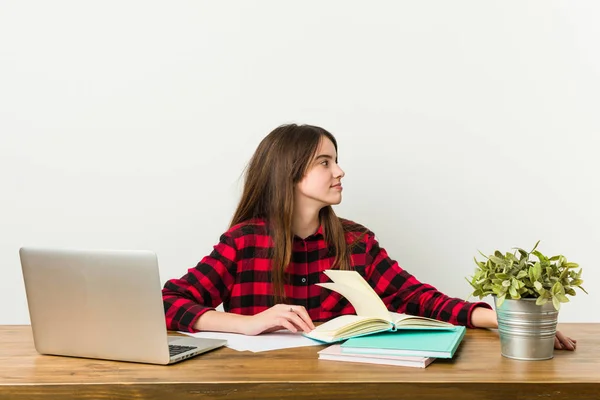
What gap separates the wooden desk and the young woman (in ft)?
2.48

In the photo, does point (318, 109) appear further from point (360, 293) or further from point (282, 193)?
point (360, 293)

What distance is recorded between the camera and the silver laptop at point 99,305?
1333mm

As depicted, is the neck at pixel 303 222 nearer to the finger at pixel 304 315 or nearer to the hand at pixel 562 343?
the finger at pixel 304 315

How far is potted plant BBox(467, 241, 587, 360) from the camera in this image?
1322 mm

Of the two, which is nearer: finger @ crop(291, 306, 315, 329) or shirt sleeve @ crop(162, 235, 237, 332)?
finger @ crop(291, 306, 315, 329)

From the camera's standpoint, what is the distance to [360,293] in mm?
1609

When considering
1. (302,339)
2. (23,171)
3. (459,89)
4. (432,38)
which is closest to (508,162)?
(459,89)

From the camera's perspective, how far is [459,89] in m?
2.87

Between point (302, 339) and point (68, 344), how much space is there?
481 millimetres

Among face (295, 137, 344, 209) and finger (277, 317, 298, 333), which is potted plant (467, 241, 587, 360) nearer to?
finger (277, 317, 298, 333)

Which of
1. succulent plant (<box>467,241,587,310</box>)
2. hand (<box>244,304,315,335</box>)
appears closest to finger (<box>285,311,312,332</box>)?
hand (<box>244,304,315,335</box>)

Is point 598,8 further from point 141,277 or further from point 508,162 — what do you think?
point 141,277

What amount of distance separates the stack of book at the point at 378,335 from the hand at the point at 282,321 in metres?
0.05

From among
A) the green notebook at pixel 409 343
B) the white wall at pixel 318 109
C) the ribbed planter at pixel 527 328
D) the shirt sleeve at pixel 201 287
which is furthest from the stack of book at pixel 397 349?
the white wall at pixel 318 109
